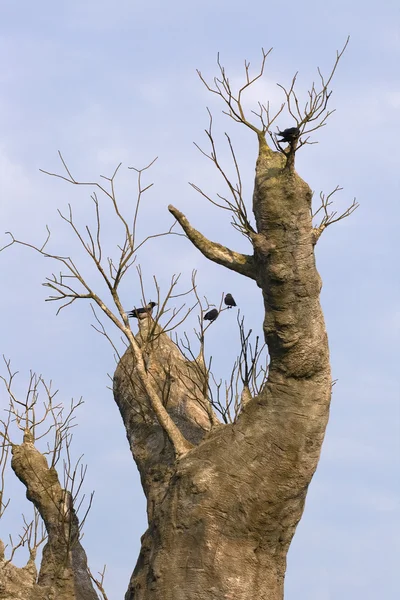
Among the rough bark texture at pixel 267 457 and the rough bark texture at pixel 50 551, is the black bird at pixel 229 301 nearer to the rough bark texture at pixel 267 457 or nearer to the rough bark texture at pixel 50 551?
the rough bark texture at pixel 50 551

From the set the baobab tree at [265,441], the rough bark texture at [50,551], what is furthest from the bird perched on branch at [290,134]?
the rough bark texture at [50,551]

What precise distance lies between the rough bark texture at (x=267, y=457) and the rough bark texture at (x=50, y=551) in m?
2.04

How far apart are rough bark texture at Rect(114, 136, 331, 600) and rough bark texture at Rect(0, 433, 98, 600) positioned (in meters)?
2.04

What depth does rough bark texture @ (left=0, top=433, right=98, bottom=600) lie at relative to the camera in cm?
1095

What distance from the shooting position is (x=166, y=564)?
9.08m

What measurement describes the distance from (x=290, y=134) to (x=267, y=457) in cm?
309

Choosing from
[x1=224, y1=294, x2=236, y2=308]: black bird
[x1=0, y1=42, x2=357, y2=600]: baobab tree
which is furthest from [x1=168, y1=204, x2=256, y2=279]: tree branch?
[x1=224, y1=294, x2=236, y2=308]: black bird

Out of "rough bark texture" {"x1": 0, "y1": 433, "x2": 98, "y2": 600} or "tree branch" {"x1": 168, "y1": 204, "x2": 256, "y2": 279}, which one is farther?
"rough bark texture" {"x1": 0, "y1": 433, "x2": 98, "y2": 600}

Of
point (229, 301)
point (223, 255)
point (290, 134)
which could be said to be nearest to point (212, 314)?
point (229, 301)

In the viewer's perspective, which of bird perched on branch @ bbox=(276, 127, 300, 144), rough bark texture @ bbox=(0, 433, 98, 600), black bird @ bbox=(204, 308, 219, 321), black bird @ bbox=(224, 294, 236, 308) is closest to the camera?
bird perched on branch @ bbox=(276, 127, 300, 144)

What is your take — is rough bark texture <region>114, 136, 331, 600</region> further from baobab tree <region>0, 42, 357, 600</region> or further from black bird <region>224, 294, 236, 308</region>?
black bird <region>224, 294, 236, 308</region>

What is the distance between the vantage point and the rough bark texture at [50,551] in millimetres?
10953

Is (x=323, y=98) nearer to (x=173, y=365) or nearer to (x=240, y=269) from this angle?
(x=240, y=269)

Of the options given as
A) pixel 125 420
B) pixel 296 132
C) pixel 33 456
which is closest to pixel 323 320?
pixel 296 132
